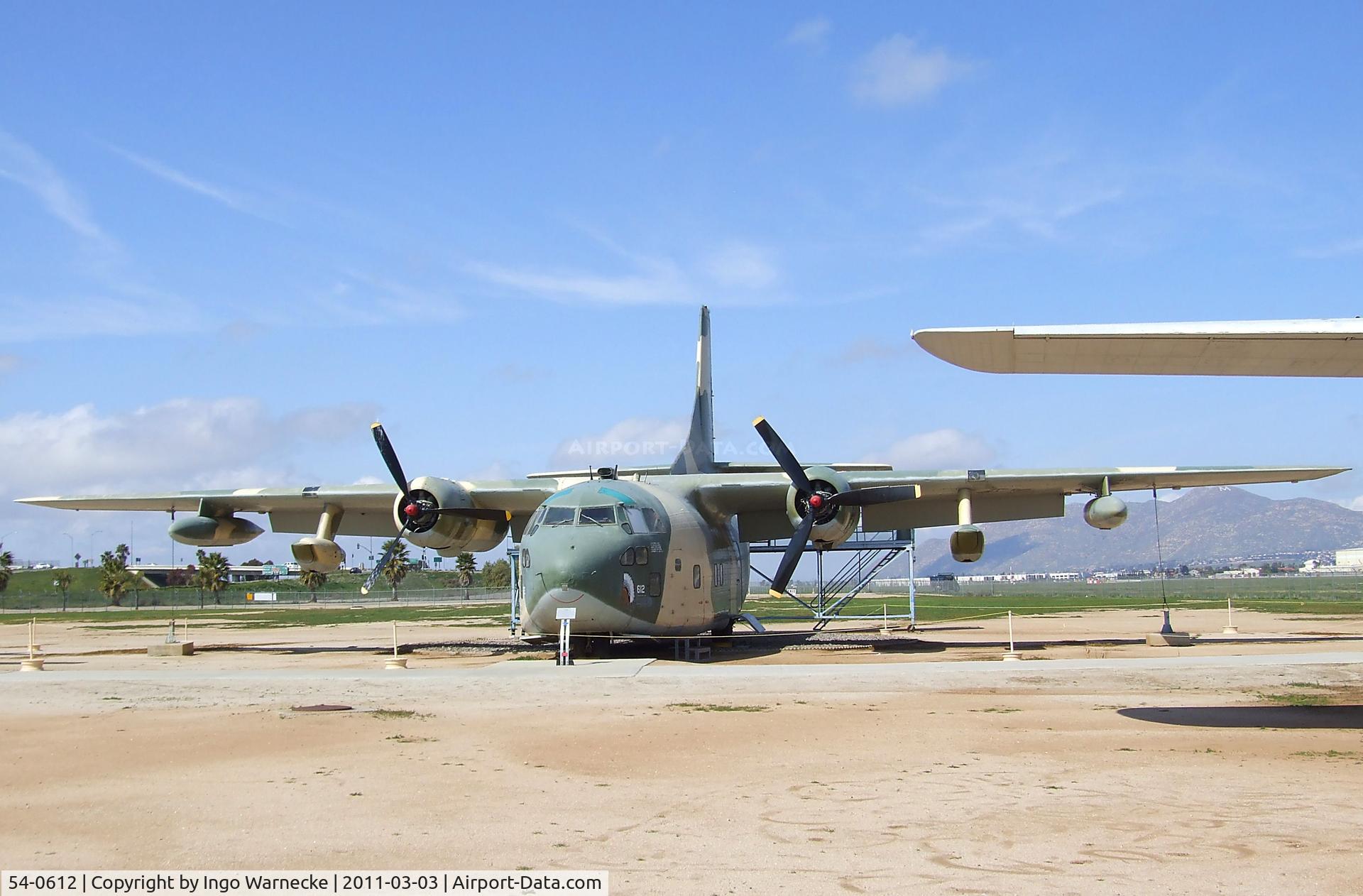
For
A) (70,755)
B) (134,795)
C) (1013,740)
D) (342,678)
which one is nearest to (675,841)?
(134,795)

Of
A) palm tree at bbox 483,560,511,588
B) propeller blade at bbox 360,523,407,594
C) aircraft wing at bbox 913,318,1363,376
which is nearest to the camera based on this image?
aircraft wing at bbox 913,318,1363,376

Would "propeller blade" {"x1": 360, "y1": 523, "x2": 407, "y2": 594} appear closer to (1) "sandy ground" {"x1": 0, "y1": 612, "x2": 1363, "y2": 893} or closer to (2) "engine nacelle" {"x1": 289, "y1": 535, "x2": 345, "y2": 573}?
(2) "engine nacelle" {"x1": 289, "y1": 535, "x2": 345, "y2": 573}

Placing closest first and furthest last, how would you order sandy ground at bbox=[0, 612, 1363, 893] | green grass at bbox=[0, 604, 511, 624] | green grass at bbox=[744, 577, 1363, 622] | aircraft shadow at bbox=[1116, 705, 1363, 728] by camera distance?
1. sandy ground at bbox=[0, 612, 1363, 893]
2. aircraft shadow at bbox=[1116, 705, 1363, 728]
3. green grass at bbox=[0, 604, 511, 624]
4. green grass at bbox=[744, 577, 1363, 622]

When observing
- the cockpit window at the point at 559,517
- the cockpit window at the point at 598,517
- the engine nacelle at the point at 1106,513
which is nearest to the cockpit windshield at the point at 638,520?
the cockpit window at the point at 598,517

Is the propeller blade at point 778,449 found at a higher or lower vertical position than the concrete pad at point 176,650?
higher

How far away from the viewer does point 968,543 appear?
85.6 ft

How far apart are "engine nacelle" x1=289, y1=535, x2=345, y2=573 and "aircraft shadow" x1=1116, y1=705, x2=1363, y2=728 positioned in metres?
20.6

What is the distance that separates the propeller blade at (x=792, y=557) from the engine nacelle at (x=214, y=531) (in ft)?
52.4

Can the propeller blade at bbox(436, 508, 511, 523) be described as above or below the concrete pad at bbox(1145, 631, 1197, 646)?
above

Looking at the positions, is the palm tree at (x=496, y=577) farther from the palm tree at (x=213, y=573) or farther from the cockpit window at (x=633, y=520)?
the cockpit window at (x=633, y=520)

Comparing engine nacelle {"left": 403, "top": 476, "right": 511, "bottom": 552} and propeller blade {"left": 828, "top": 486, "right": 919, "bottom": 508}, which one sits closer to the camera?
propeller blade {"left": 828, "top": 486, "right": 919, "bottom": 508}

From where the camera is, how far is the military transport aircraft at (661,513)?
22484mm

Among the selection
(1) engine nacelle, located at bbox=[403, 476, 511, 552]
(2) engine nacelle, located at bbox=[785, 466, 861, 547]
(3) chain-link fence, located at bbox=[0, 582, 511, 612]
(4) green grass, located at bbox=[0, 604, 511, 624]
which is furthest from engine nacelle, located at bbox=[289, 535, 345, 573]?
(3) chain-link fence, located at bbox=[0, 582, 511, 612]

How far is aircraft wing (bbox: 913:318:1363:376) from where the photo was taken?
942 cm
